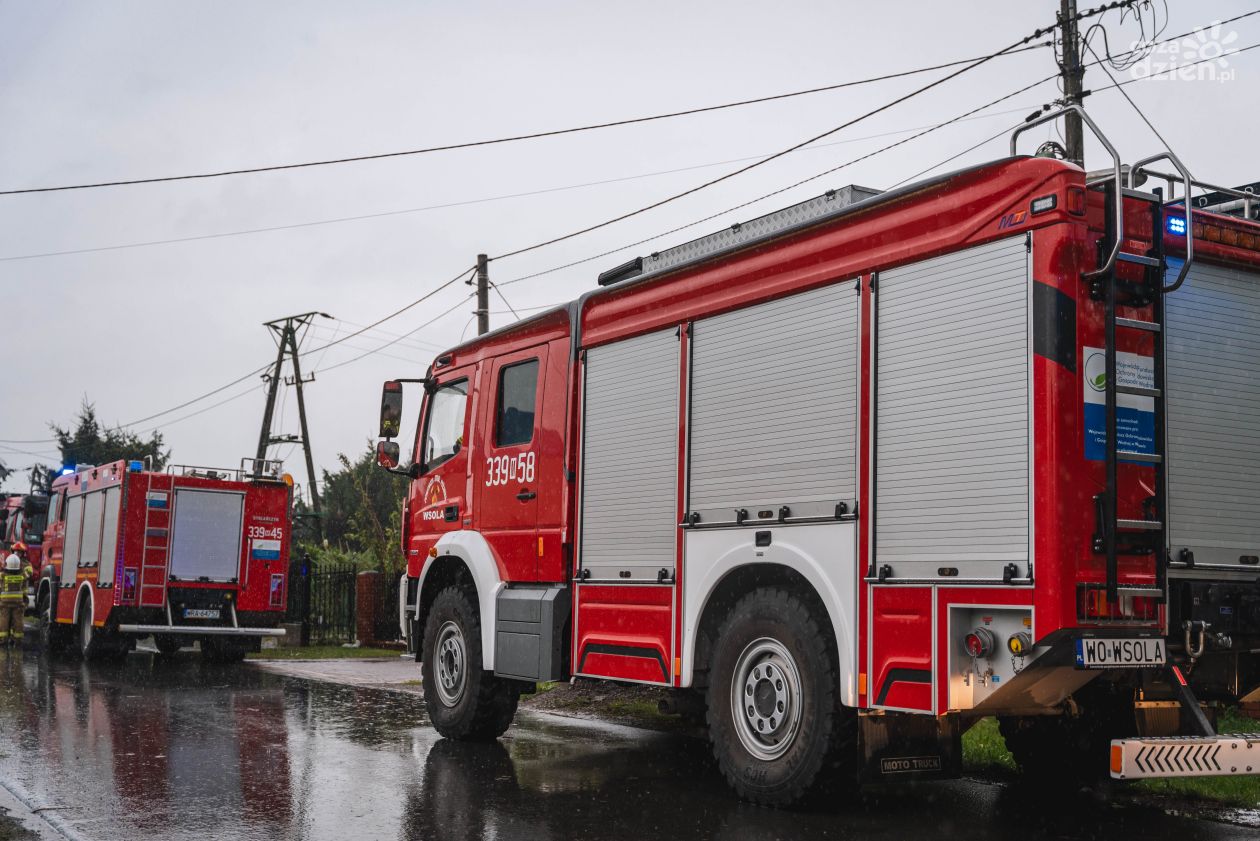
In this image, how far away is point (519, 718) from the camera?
38.2 ft

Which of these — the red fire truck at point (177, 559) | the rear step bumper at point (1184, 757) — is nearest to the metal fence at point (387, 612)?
the red fire truck at point (177, 559)

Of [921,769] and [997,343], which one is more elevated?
[997,343]

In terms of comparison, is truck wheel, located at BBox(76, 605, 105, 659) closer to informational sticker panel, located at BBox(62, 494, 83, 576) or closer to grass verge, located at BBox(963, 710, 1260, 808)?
informational sticker panel, located at BBox(62, 494, 83, 576)

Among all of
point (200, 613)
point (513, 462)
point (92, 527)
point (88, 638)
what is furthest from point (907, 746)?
point (92, 527)

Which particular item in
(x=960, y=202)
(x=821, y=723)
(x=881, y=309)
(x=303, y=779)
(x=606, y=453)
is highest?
(x=960, y=202)

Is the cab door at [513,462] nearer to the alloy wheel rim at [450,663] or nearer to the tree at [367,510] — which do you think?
the alloy wheel rim at [450,663]

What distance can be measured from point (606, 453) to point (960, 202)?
321 cm

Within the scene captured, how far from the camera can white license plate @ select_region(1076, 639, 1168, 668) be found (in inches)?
223

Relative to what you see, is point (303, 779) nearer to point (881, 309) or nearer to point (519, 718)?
point (519, 718)

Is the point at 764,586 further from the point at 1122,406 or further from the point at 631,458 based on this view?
the point at 1122,406

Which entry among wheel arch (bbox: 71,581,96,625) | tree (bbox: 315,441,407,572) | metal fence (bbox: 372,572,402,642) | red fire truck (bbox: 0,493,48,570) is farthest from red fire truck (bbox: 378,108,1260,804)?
red fire truck (bbox: 0,493,48,570)

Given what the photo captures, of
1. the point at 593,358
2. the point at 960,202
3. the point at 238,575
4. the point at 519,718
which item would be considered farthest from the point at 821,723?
the point at 238,575

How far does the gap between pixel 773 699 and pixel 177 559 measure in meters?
13.4

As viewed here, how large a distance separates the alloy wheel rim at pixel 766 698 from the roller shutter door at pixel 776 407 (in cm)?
79
